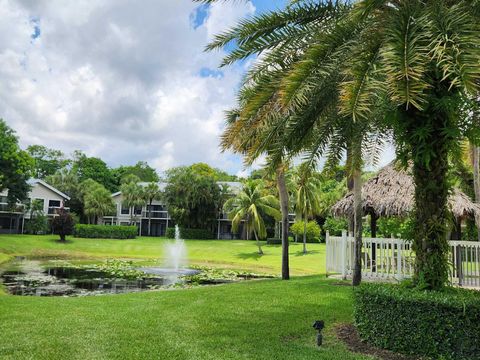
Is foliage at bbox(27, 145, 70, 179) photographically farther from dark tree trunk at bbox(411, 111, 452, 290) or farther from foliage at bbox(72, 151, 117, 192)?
dark tree trunk at bbox(411, 111, 452, 290)

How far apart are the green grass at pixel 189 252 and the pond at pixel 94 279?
586 cm

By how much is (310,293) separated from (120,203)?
50.5 m

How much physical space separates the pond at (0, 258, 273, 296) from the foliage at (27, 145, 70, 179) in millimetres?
55276

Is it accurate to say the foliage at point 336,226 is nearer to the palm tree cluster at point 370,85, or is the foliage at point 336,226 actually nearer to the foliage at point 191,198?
the foliage at point 191,198

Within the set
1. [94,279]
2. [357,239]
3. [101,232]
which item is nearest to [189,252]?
[101,232]

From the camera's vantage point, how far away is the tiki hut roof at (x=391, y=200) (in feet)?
50.6

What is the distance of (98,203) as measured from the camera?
52625 millimetres

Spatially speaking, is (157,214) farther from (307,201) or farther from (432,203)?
(432,203)

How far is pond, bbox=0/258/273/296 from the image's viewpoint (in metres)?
16.4

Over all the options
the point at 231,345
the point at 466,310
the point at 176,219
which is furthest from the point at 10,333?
the point at 176,219

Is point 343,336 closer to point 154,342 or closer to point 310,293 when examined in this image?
point 154,342

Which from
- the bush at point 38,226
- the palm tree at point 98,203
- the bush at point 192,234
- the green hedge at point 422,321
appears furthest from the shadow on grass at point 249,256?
the green hedge at point 422,321

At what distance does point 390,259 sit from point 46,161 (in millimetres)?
74758

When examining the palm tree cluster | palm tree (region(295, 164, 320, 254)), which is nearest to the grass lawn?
the palm tree cluster
